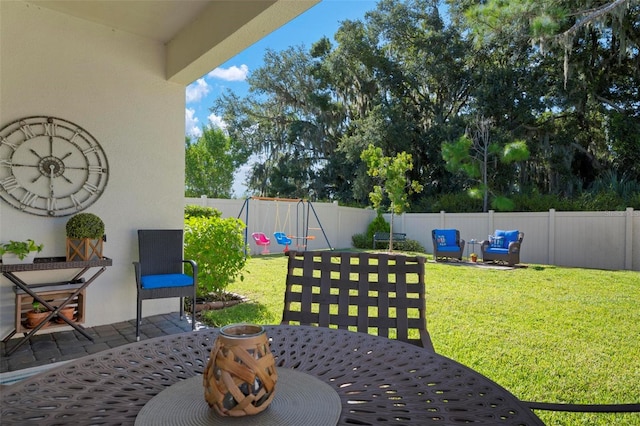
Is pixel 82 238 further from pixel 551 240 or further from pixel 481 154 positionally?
pixel 481 154

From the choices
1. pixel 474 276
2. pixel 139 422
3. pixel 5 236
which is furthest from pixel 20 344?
pixel 474 276

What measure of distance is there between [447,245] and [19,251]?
8.27 metres

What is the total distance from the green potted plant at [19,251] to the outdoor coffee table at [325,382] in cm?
233

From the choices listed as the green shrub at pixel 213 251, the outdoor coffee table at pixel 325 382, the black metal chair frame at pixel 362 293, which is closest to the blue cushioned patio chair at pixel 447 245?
the green shrub at pixel 213 251

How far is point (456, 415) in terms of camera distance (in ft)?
2.53

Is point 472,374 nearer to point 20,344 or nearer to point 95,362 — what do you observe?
point 95,362

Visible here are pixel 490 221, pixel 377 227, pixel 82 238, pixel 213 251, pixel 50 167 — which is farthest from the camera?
pixel 377 227

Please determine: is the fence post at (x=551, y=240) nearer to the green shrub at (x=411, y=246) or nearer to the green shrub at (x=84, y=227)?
the green shrub at (x=411, y=246)

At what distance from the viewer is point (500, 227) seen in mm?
10336

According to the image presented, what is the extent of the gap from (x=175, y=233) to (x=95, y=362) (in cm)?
277

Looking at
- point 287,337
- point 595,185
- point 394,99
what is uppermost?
point 394,99

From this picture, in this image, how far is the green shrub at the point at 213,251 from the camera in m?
4.04

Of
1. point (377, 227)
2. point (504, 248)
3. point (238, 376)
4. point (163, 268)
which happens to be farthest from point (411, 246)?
point (238, 376)

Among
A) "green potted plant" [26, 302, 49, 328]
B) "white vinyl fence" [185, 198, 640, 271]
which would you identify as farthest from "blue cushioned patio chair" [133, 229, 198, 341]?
"white vinyl fence" [185, 198, 640, 271]
